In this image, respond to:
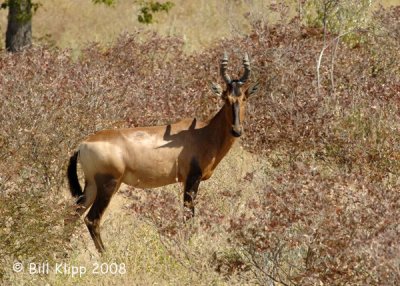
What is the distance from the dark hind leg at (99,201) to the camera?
10.7m

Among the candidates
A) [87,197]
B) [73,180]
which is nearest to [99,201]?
[87,197]

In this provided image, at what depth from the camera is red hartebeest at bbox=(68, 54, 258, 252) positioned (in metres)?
10.8

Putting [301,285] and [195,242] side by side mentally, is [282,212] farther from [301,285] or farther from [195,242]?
[195,242]

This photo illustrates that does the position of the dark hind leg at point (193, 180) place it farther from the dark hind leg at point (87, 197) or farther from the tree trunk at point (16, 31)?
the tree trunk at point (16, 31)

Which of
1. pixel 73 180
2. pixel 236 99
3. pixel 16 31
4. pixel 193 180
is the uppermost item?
pixel 236 99

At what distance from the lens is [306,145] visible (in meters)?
12.3

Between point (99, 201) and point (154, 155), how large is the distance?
3.09 feet

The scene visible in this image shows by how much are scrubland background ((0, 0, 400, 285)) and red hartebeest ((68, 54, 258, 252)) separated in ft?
1.07

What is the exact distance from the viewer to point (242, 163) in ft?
46.7

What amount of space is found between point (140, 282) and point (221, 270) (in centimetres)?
92

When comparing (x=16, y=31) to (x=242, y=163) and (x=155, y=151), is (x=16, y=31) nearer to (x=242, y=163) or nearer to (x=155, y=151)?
(x=242, y=163)

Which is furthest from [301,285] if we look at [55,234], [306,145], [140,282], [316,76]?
[316,76]

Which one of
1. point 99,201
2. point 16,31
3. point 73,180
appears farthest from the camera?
point 16,31

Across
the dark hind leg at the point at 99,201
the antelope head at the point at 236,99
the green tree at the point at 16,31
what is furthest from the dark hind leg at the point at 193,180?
the green tree at the point at 16,31
